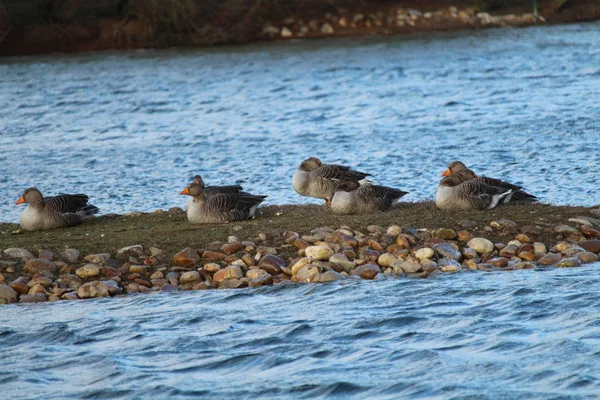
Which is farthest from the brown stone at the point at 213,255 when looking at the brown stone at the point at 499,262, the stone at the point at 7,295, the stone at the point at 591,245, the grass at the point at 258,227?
the stone at the point at 591,245

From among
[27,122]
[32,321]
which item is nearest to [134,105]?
[27,122]

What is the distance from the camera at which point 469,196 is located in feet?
41.7

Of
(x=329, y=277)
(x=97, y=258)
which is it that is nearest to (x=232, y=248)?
(x=329, y=277)

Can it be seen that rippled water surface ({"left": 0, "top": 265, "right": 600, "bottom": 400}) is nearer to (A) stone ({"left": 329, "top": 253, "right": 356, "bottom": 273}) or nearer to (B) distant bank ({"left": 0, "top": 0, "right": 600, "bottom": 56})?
(A) stone ({"left": 329, "top": 253, "right": 356, "bottom": 273})

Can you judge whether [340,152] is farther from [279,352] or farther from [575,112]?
[279,352]

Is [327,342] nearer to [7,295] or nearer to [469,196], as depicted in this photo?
[7,295]

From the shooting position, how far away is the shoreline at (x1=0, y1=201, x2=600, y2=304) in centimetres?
1098

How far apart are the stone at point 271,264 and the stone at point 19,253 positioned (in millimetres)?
2769

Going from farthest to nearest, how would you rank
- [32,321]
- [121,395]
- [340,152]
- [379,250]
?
1. [340,152]
2. [379,250]
3. [32,321]
4. [121,395]

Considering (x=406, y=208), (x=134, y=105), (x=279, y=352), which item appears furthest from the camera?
(x=134, y=105)

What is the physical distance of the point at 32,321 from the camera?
1001 cm

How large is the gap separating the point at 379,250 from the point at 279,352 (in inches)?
113

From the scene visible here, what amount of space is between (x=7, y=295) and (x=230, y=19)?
40.5 m

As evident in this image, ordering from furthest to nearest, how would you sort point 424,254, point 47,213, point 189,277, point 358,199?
1. point 47,213
2. point 358,199
3. point 424,254
4. point 189,277
